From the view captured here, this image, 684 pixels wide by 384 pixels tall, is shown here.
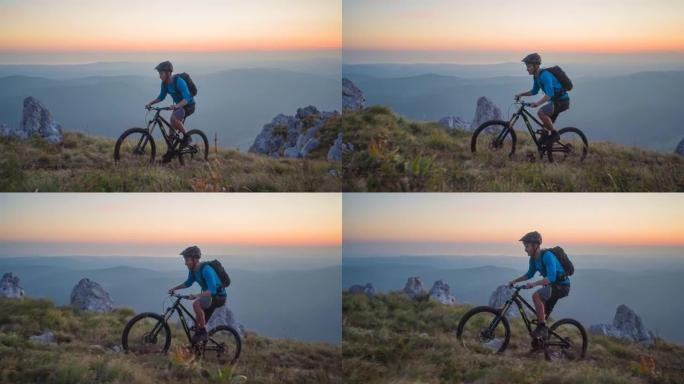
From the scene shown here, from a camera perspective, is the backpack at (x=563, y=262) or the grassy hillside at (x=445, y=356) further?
the backpack at (x=563, y=262)

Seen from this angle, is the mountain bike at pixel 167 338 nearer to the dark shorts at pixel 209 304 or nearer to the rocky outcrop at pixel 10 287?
the dark shorts at pixel 209 304

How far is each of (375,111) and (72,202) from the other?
2.43 meters

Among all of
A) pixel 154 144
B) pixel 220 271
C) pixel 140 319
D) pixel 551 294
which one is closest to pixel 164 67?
pixel 154 144

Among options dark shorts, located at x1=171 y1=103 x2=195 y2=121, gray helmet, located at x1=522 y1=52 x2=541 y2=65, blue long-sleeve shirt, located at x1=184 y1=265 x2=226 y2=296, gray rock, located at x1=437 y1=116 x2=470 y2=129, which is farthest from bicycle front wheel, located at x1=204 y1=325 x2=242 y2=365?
gray helmet, located at x1=522 y1=52 x2=541 y2=65

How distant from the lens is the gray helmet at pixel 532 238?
23.2 ft

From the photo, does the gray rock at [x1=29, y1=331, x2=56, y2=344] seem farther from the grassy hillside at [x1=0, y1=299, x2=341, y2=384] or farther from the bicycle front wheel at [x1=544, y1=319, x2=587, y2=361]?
the bicycle front wheel at [x1=544, y1=319, x2=587, y2=361]

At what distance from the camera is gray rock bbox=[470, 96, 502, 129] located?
23.3 ft


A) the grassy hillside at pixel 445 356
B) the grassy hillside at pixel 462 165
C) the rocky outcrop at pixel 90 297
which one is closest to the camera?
the grassy hillside at pixel 445 356

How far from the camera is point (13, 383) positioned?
6.87m

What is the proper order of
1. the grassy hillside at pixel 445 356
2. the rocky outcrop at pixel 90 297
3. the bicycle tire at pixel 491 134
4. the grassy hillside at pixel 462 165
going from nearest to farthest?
the grassy hillside at pixel 445 356 < the grassy hillside at pixel 462 165 < the bicycle tire at pixel 491 134 < the rocky outcrop at pixel 90 297

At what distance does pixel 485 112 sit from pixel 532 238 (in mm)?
1017

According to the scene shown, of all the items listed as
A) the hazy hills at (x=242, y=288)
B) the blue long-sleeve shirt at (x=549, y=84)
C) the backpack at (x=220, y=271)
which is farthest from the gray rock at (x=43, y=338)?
the blue long-sleeve shirt at (x=549, y=84)

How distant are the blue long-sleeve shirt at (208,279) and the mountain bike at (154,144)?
85 cm

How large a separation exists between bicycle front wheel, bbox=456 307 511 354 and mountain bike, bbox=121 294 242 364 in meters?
1.72
